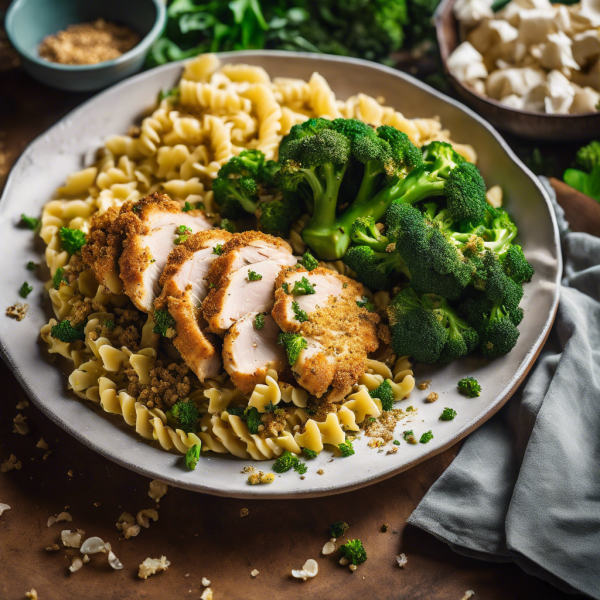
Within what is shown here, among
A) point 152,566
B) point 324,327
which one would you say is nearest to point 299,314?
point 324,327

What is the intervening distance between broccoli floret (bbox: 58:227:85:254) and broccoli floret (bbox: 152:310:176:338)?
1173 mm

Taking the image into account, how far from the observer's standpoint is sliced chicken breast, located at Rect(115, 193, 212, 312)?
491 centimetres

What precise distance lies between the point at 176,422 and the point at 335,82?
13.6 ft

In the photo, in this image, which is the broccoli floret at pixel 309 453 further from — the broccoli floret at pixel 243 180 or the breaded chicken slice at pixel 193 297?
the broccoli floret at pixel 243 180

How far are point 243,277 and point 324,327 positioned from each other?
30.7 inches

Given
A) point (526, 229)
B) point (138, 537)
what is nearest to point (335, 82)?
point (526, 229)

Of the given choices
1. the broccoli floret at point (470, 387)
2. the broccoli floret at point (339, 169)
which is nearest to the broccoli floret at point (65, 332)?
the broccoli floret at point (339, 169)

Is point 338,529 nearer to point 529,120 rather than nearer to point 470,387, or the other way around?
point 470,387

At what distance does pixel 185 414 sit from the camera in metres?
4.64

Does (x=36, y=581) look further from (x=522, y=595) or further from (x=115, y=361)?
(x=522, y=595)

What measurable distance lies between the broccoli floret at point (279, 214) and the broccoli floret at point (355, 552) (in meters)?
2.61

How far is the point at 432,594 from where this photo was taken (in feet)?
14.9

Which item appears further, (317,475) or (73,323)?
(73,323)

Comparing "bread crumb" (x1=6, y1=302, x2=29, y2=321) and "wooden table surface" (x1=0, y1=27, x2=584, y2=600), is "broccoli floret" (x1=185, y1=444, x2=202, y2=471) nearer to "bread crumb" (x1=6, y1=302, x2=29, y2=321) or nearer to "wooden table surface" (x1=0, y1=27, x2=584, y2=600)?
"wooden table surface" (x1=0, y1=27, x2=584, y2=600)
